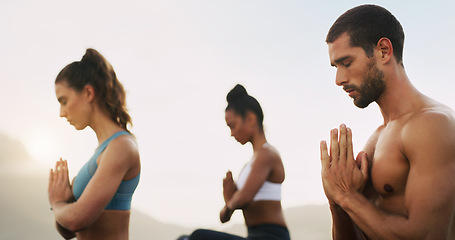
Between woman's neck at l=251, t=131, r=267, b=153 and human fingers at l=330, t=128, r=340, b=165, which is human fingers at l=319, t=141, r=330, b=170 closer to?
human fingers at l=330, t=128, r=340, b=165

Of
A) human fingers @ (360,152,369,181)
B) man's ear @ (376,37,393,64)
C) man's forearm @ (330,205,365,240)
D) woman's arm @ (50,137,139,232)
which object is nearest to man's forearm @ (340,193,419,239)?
human fingers @ (360,152,369,181)

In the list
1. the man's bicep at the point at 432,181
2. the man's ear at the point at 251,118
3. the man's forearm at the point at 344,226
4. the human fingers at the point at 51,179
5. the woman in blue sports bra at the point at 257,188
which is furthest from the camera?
the man's ear at the point at 251,118

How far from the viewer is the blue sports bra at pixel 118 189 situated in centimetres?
223

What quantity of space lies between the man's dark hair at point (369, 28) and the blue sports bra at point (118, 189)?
4.25 feet

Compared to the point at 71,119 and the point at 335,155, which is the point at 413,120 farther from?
the point at 71,119

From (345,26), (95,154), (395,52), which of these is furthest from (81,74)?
(395,52)

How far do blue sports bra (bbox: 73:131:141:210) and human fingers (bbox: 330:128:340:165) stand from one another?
1.08 meters

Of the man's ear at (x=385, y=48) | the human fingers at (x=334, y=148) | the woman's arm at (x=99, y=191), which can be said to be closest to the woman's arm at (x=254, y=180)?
the woman's arm at (x=99, y=191)

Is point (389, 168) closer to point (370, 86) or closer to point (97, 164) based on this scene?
point (370, 86)

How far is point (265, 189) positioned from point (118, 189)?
3.92 ft

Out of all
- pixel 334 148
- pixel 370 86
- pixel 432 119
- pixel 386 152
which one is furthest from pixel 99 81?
pixel 432 119

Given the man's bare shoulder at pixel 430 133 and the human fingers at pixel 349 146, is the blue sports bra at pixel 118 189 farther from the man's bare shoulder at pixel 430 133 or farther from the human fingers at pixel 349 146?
the man's bare shoulder at pixel 430 133

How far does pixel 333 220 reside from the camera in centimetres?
209

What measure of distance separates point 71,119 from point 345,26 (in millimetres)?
1586
